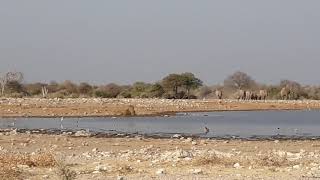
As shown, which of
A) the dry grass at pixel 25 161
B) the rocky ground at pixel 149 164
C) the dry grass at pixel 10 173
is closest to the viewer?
the dry grass at pixel 10 173

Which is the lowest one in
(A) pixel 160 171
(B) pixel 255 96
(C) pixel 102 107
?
(A) pixel 160 171

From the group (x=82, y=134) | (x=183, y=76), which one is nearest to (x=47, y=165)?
(x=82, y=134)

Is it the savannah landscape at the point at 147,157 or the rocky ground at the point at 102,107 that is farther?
the rocky ground at the point at 102,107

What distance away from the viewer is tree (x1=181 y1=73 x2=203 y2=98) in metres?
78.3

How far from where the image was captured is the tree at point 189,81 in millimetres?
78312

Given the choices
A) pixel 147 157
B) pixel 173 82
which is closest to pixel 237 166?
pixel 147 157

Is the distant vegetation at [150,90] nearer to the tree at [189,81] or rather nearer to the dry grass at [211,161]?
the tree at [189,81]

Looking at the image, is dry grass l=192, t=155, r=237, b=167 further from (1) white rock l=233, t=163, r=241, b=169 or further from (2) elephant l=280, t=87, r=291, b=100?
(2) elephant l=280, t=87, r=291, b=100

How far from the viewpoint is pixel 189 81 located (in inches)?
3095

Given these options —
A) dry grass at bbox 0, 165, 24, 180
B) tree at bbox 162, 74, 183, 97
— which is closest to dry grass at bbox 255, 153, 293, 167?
dry grass at bbox 0, 165, 24, 180

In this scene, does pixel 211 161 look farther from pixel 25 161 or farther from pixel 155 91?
pixel 155 91

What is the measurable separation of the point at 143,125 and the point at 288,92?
1907 inches

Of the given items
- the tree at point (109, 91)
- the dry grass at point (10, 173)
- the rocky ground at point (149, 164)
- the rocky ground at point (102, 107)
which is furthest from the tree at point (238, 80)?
the dry grass at point (10, 173)

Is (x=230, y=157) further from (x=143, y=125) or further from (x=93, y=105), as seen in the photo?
(x=93, y=105)
